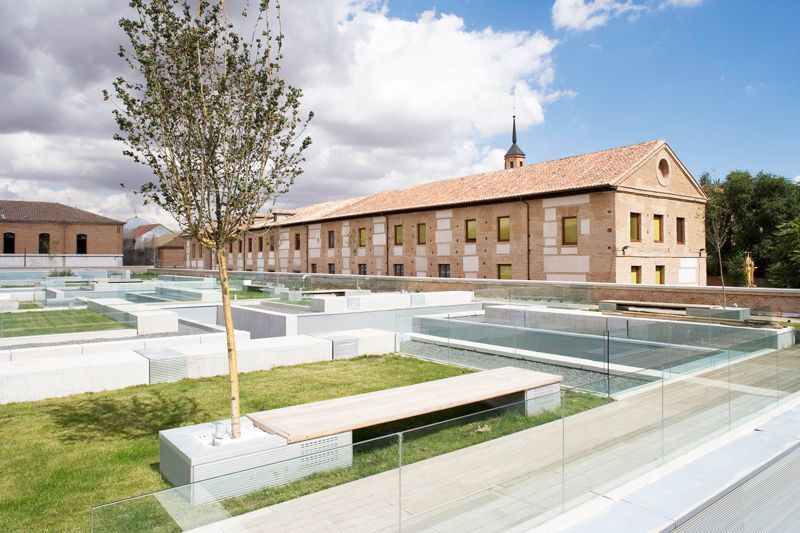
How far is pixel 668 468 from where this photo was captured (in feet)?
19.0

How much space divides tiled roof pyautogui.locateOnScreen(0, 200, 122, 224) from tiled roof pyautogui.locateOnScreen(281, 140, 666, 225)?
41.3 m

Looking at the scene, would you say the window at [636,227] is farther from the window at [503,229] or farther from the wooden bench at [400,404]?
the wooden bench at [400,404]

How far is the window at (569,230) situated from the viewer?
83.4 feet

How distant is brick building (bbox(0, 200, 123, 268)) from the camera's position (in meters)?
61.3

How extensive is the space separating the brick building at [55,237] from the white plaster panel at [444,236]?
4987cm

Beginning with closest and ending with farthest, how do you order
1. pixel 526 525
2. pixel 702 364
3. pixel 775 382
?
pixel 526 525
pixel 702 364
pixel 775 382

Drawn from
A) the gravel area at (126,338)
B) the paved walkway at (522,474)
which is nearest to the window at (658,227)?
the paved walkway at (522,474)

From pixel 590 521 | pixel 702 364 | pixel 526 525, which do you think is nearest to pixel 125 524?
pixel 526 525

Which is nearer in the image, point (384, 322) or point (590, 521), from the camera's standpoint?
point (590, 521)

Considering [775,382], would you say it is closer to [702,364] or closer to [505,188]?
[702,364]

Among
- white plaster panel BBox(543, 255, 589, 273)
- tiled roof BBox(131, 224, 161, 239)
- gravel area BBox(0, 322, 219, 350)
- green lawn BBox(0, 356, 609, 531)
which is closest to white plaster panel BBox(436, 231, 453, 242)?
white plaster panel BBox(543, 255, 589, 273)

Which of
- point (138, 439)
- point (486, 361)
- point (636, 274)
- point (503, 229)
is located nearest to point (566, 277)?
point (636, 274)

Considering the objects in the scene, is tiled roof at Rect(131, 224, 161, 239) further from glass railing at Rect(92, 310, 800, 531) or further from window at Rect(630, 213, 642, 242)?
glass railing at Rect(92, 310, 800, 531)

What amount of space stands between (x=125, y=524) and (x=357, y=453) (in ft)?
4.80
